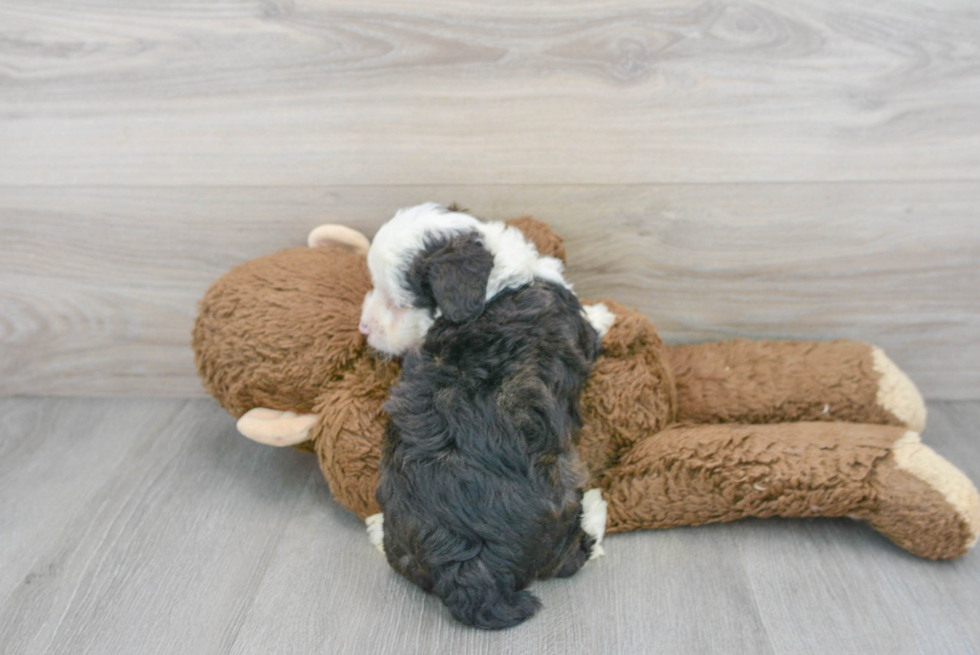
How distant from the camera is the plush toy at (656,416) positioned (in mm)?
1166

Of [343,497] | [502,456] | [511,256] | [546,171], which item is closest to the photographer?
[502,456]

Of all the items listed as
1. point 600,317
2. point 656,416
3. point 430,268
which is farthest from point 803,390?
point 430,268

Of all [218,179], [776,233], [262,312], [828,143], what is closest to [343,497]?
[262,312]

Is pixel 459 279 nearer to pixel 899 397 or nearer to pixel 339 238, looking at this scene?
pixel 339 238

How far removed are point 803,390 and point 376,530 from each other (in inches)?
32.2

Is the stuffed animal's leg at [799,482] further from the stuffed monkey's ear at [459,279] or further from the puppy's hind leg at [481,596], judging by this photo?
the stuffed monkey's ear at [459,279]

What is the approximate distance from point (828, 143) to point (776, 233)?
0.61ft

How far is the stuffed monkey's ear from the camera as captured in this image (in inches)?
40.7

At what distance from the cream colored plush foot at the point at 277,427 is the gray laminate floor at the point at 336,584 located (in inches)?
6.8

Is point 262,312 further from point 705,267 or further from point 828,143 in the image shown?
point 828,143

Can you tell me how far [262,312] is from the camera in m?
1.26

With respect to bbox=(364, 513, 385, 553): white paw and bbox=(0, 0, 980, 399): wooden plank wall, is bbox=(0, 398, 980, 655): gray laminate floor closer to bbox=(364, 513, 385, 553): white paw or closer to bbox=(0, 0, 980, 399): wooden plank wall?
bbox=(364, 513, 385, 553): white paw

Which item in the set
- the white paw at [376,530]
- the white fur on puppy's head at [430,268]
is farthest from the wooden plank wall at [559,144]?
the white paw at [376,530]

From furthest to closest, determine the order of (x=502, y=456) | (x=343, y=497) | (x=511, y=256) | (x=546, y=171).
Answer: (x=546, y=171), (x=343, y=497), (x=511, y=256), (x=502, y=456)
